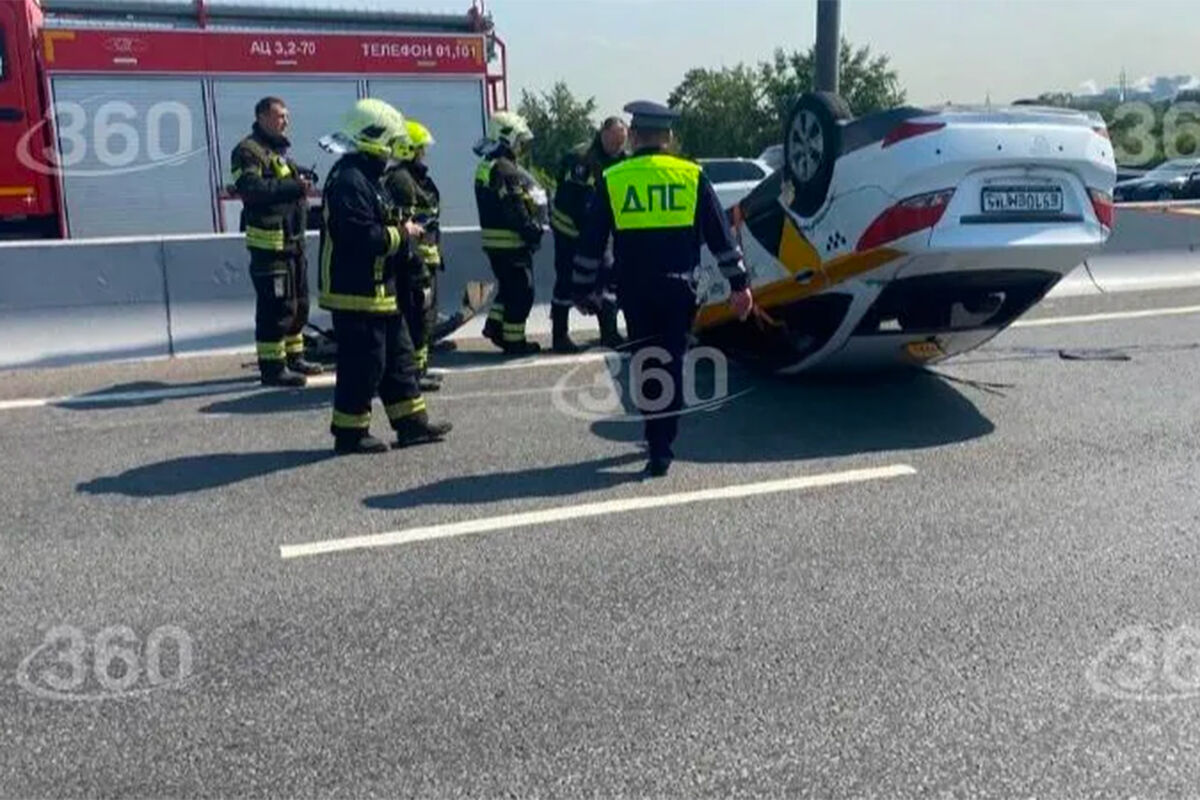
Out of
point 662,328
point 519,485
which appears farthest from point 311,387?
point 662,328

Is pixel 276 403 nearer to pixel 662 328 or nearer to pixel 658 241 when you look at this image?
pixel 662 328

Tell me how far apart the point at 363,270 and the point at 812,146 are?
7.88 ft

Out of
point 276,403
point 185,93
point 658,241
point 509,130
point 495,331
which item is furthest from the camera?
point 185,93

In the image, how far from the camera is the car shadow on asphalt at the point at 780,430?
5031mm

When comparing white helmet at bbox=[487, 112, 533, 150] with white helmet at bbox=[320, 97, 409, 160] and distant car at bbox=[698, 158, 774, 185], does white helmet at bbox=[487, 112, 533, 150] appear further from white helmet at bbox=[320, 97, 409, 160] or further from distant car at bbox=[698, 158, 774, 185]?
distant car at bbox=[698, 158, 774, 185]

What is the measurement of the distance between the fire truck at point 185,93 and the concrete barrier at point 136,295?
5474 mm

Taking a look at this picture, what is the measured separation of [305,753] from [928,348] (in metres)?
4.43

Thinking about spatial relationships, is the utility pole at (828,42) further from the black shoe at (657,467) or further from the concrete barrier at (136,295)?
the black shoe at (657,467)

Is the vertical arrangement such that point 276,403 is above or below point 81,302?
below

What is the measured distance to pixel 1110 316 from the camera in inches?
361

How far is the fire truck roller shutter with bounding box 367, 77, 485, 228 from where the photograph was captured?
15.1 metres

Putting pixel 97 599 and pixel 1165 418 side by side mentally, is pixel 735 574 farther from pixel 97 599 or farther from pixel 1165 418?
pixel 1165 418

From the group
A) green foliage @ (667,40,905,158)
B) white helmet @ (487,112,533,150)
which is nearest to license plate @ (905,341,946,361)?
white helmet @ (487,112,533,150)

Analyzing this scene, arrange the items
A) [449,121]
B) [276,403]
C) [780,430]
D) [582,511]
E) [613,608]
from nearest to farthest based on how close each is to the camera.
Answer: [613,608]
[582,511]
[780,430]
[276,403]
[449,121]
